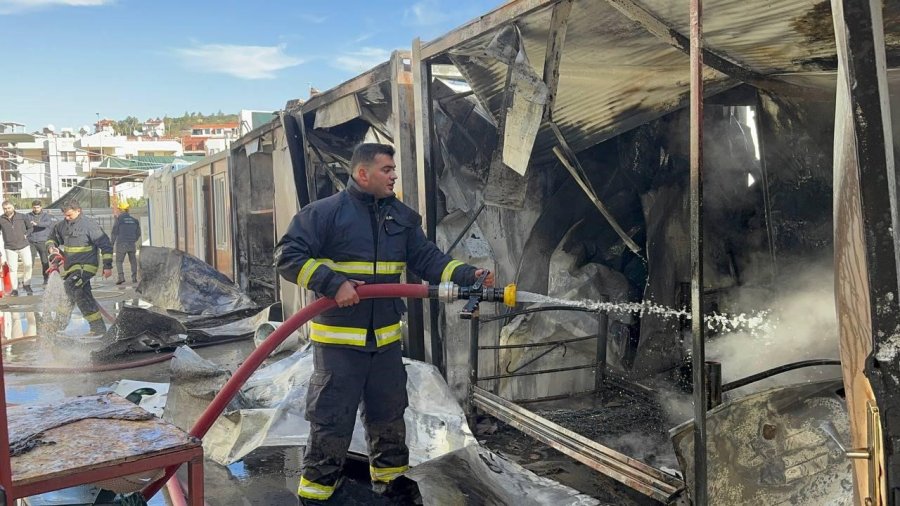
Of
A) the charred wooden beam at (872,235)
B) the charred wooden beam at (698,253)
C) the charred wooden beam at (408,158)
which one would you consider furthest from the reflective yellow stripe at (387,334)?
the charred wooden beam at (872,235)

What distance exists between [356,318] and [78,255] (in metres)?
6.91

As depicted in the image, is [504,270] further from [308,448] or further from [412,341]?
[308,448]

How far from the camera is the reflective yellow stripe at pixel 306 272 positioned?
311cm

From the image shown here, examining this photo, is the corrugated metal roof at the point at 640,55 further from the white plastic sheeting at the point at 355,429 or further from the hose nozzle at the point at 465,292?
the white plastic sheeting at the point at 355,429

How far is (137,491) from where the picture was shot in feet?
7.89

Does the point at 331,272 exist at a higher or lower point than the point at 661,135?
lower

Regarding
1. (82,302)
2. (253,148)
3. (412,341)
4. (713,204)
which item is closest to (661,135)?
(713,204)

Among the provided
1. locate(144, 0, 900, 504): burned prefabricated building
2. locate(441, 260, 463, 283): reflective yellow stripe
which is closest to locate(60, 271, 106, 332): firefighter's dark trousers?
locate(144, 0, 900, 504): burned prefabricated building

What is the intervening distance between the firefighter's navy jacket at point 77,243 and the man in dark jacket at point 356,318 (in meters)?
6.68

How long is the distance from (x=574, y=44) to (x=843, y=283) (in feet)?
7.92

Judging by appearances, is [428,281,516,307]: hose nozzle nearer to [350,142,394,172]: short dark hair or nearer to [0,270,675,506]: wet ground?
[350,142,394,172]: short dark hair

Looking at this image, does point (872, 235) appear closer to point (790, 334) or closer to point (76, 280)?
point (790, 334)

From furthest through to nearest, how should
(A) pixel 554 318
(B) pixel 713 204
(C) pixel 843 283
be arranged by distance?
(A) pixel 554 318 < (B) pixel 713 204 < (C) pixel 843 283

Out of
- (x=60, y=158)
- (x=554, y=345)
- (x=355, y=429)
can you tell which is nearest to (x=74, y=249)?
(x=355, y=429)
